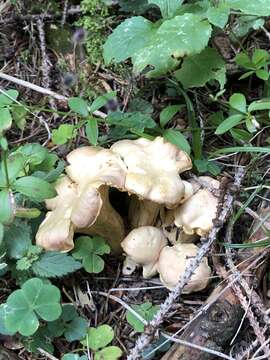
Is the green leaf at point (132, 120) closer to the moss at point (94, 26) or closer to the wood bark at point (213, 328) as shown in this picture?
the moss at point (94, 26)

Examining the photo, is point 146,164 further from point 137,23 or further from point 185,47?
point 137,23

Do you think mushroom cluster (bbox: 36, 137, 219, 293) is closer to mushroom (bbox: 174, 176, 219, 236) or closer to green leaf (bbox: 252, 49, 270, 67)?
mushroom (bbox: 174, 176, 219, 236)

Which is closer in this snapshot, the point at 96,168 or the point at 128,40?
the point at 96,168

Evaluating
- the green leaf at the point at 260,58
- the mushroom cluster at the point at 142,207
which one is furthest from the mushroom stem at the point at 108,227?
the green leaf at the point at 260,58

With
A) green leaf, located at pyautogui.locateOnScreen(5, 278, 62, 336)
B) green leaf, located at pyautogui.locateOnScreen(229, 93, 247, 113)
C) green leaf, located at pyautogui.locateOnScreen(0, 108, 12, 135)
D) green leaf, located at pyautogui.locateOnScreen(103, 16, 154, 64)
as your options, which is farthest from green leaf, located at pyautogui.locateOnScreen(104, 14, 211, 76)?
green leaf, located at pyautogui.locateOnScreen(5, 278, 62, 336)

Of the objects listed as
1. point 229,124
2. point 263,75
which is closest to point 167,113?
point 229,124

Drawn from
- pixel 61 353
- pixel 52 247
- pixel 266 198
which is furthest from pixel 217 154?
pixel 61 353

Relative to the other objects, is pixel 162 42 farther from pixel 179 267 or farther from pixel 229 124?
pixel 179 267
